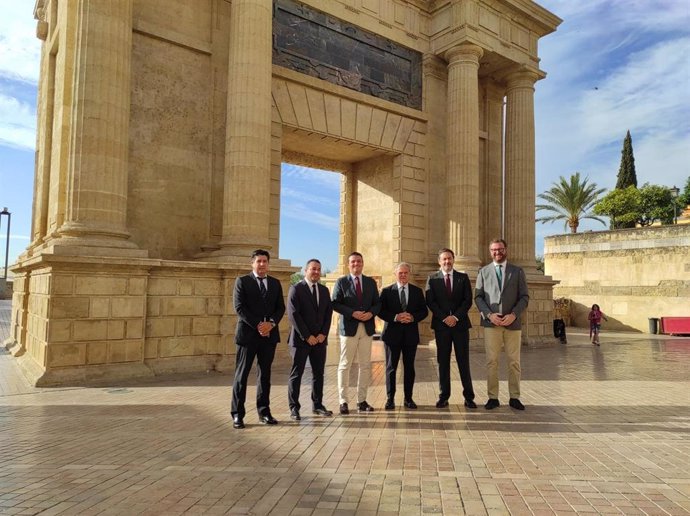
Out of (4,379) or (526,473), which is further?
(4,379)

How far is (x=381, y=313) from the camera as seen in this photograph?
684cm

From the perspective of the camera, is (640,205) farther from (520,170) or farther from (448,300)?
(448,300)

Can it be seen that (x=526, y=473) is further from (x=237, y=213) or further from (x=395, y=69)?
(x=395, y=69)

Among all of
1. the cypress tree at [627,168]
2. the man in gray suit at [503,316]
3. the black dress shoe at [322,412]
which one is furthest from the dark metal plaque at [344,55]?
the cypress tree at [627,168]

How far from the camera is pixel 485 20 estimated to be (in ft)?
53.3

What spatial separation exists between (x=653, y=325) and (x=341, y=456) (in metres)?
24.9

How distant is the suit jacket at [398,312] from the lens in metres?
6.68

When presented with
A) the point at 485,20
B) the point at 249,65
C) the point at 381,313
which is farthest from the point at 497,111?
the point at 381,313

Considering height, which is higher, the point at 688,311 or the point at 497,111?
the point at 497,111

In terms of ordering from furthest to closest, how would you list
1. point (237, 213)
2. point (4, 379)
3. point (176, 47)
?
point (176, 47)
point (237, 213)
point (4, 379)

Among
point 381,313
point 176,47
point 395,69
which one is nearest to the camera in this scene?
point 381,313

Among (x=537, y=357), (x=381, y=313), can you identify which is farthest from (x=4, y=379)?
(x=537, y=357)

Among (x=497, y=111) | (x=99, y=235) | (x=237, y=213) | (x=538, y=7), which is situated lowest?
(x=99, y=235)

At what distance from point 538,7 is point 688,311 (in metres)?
16.3
